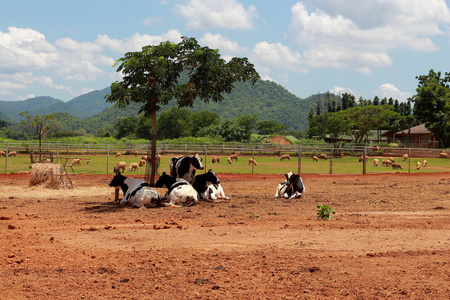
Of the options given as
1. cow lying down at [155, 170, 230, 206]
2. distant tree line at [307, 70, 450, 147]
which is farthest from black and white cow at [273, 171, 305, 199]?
distant tree line at [307, 70, 450, 147]

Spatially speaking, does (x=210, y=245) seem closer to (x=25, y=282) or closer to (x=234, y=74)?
(x=25, y=282)

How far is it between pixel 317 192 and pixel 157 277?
41.5 feet

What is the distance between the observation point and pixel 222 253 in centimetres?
702

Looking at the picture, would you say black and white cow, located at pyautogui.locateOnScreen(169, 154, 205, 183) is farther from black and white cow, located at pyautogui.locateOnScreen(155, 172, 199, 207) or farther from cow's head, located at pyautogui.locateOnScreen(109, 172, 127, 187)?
cow's head, located at pyautogui.locateOnScreen(109, 172, 127, 187)

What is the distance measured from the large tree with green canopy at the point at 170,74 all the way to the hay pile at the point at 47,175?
420 cm

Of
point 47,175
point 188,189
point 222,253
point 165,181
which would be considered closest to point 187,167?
point 165,181

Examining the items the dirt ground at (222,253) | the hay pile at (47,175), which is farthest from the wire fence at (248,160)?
the dirt ground at (222,253)

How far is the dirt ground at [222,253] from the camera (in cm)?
542

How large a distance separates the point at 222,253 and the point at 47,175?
12.3 m

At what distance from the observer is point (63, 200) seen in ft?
47.3

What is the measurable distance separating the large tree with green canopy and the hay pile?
4.20 m

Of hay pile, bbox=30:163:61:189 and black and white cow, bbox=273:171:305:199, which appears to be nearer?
black and white cow, bbox=273:171:305:199

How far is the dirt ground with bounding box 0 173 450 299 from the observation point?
5.42 metres

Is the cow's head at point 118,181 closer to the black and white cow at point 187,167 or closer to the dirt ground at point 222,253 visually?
the dirt ground at point 222,253
